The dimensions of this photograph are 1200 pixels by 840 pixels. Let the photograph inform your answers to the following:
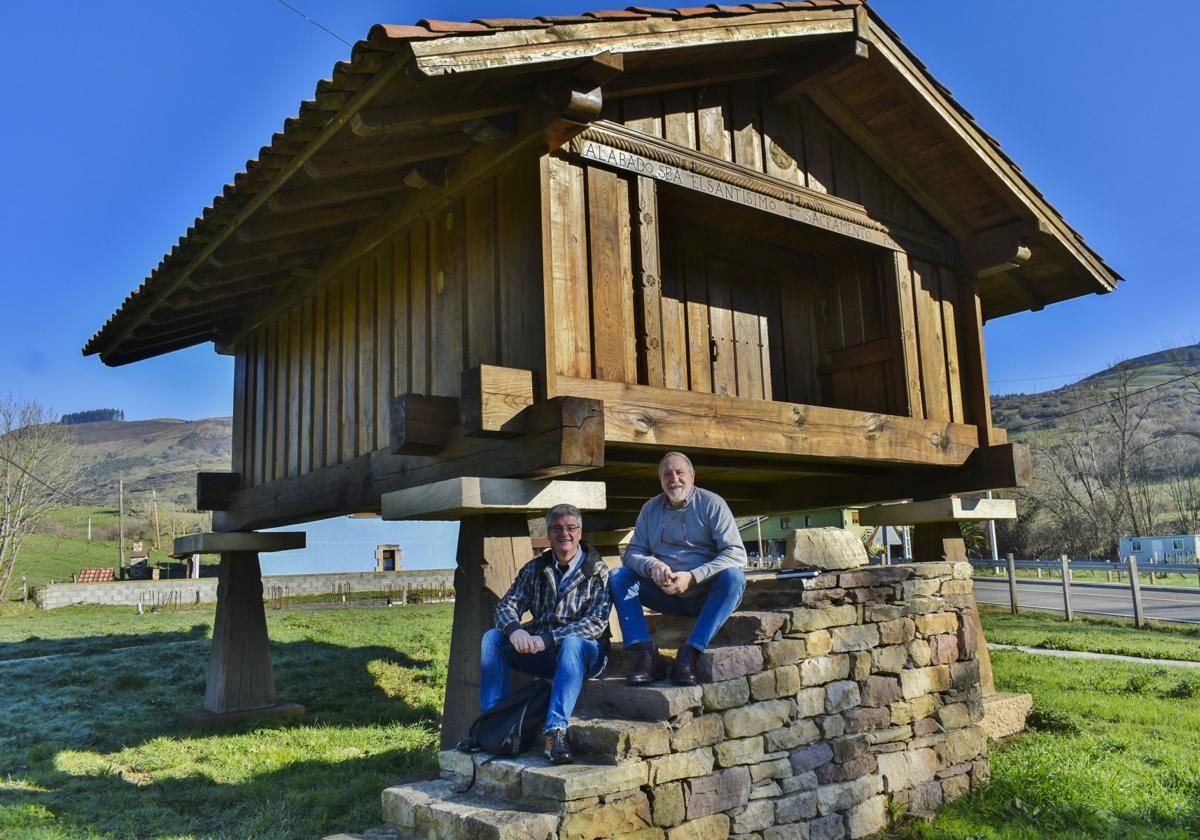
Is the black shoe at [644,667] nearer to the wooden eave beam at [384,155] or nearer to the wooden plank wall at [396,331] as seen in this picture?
the wooden plank wall at [396,331]

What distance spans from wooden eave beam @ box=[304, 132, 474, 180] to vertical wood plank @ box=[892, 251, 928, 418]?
13.2ft

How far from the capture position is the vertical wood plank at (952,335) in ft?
26.3

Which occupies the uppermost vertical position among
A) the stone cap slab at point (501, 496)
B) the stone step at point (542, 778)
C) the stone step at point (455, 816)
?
the stone cap slab at point (501, 496)

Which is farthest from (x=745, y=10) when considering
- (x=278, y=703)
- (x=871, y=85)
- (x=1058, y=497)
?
(x=1058, y=497)

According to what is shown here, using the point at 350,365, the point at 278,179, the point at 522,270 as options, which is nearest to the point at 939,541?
the point at 522,270

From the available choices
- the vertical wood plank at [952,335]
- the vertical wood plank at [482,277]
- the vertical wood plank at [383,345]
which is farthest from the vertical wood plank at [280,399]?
the vertical wood plank at [952,335]

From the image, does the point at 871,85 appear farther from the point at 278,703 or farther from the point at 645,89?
the point at 278,703

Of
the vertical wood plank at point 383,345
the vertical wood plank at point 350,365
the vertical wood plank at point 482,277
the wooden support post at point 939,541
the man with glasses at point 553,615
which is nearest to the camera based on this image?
the man with glasses at point 553,615

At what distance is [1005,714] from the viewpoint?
26.9 ft

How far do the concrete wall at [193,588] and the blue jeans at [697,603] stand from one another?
2386 centimetres

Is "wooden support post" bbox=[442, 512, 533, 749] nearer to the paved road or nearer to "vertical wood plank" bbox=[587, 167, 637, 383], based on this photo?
"vertical wood plank" bbox=[587, 167, 637, 383]

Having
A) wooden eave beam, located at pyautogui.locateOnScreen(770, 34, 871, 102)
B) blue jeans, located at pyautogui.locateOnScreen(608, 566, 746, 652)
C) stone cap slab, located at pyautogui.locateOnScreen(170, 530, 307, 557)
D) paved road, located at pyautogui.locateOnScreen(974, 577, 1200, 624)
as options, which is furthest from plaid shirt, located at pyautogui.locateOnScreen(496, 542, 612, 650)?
paved road, located at pyautogui.locateOnScreen(974, 577, 1200, 624)

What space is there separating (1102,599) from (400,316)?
73.4ft

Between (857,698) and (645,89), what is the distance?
4321mm
